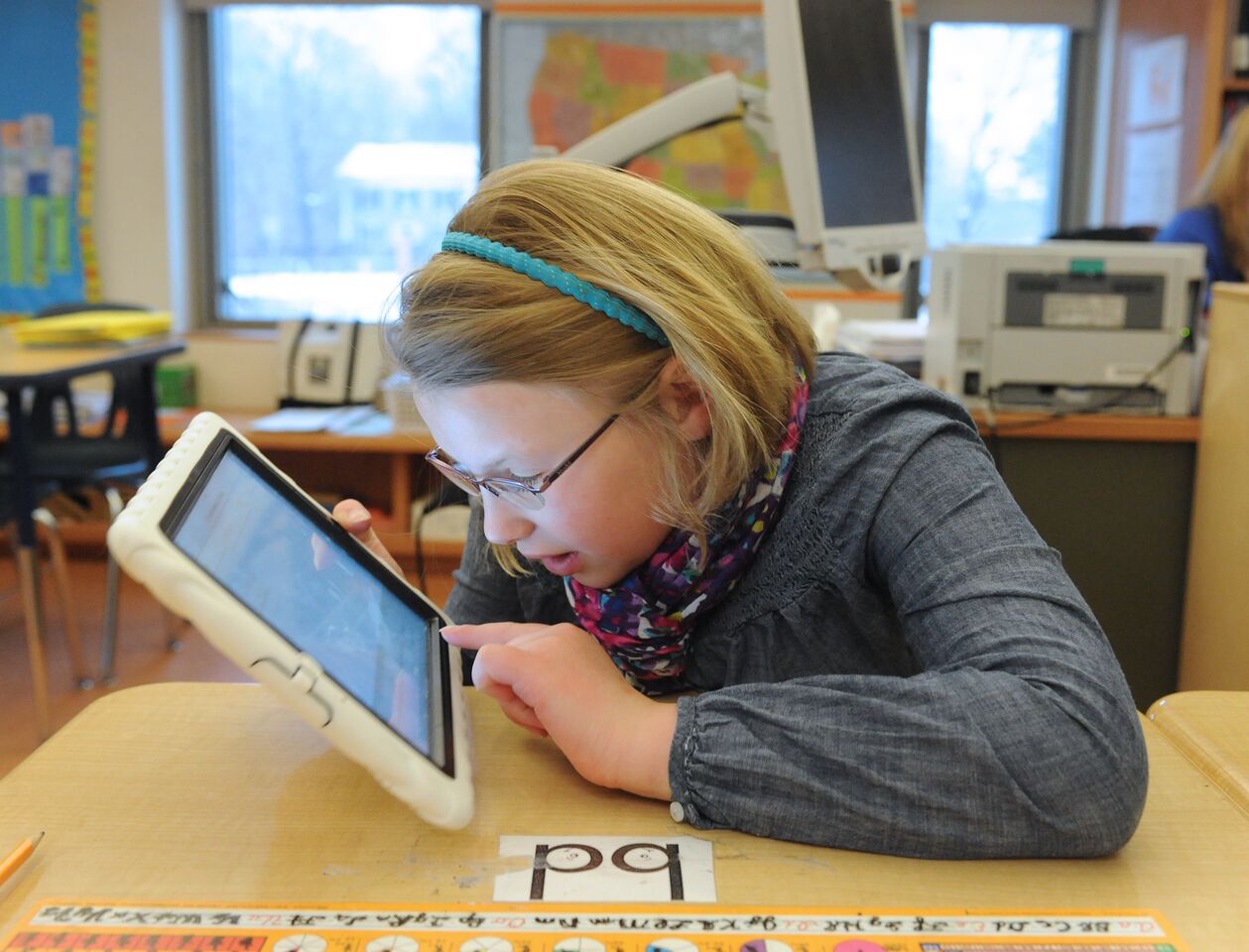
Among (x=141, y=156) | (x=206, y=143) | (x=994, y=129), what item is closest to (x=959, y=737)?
(x=994, y=129)

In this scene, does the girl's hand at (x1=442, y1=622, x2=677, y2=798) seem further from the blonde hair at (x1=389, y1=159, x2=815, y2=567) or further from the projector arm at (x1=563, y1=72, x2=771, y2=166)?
the projector arm at (x1=563, y1=72, x2=771, y2=166)

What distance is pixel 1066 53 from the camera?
4.00 meters

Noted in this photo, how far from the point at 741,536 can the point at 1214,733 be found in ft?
1.15

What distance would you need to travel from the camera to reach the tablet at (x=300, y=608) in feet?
1.81

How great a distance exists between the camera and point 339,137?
4.01m

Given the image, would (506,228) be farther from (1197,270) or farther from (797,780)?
(1197,270)

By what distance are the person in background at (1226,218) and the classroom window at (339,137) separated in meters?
2.25

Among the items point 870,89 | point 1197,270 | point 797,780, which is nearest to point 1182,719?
point 797,780

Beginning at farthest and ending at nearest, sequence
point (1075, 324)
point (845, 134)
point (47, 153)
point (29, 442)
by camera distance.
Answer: point (47, 153) → point (29, 442) → point (1075, 324) → point (845, 134)

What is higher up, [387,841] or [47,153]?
[47,153]

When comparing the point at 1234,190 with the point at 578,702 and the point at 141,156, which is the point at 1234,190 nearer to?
the point at 578,702

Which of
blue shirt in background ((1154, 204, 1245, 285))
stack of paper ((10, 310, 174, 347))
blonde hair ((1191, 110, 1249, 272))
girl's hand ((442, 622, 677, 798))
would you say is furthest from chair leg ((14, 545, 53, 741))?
blonde hair ((1191, 110, 1249, 272))

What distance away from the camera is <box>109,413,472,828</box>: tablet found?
0.55 m

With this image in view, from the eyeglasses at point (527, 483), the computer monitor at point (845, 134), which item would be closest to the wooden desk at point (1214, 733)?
the eyeglasses at point (527, 483)
